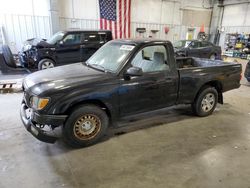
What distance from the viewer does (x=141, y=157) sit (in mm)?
2967

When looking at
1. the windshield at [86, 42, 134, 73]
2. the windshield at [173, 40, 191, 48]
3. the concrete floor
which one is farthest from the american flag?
the concrete floor

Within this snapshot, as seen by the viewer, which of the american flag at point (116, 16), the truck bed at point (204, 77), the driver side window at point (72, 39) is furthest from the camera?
the american flag at point (116, 16)

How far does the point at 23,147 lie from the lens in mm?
3135

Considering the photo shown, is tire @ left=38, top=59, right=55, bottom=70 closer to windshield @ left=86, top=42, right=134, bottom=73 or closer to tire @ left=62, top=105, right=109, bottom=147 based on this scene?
windshield @ left=86, top=42, right=134, bottom=73

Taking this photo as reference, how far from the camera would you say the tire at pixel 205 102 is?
429 cm

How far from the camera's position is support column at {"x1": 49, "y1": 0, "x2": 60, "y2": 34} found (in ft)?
34.2

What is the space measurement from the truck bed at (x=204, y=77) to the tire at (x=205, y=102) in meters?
0.19

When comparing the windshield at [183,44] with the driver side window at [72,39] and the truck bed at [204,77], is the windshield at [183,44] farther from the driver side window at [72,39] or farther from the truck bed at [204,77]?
the truck bed at [204,77]

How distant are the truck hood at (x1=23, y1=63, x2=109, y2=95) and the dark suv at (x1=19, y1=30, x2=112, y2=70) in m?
4.71

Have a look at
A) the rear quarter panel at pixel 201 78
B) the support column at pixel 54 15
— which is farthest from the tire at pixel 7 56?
the rear quarter panel at pixel 201 78

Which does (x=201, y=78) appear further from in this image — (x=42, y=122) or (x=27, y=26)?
(x=27, y=26)

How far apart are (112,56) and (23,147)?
81.0 inches

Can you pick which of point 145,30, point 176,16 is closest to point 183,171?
point 145,30

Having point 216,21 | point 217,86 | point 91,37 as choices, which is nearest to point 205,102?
point 217,86
